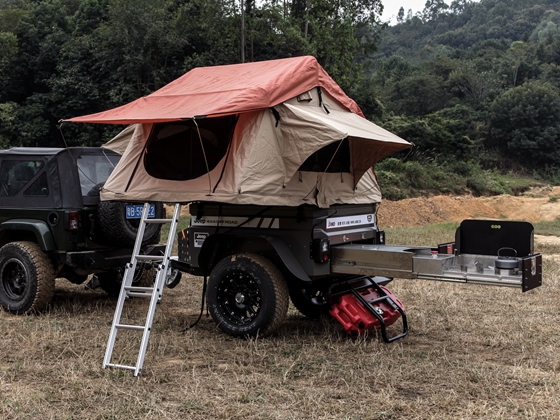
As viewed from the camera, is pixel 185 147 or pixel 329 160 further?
pixel 329 160

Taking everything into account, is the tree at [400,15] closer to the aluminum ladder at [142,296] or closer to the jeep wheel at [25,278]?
the jeep wheel at [25,278]

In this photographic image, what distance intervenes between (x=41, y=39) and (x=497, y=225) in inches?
1449

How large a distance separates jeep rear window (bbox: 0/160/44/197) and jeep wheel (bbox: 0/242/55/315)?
658 mm

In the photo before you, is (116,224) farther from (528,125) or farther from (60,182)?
(528,125)

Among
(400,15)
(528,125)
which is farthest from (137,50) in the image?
(400,15)

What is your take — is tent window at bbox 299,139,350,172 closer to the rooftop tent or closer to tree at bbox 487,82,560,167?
the rooftop tent

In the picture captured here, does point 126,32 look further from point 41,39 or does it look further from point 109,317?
point 109,317

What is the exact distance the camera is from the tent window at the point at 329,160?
6750 millimetres

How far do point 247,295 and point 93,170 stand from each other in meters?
2.81

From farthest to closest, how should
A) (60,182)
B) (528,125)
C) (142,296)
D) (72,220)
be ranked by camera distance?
(528,125)
(60,182)
(72,220)
(142,296)

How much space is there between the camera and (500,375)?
5355 mm

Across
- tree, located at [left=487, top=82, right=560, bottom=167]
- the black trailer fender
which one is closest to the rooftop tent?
the black trailer fender

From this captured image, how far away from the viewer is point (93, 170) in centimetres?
819

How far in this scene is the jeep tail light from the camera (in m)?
7.66
